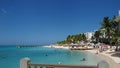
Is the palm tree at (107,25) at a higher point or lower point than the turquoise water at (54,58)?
higher

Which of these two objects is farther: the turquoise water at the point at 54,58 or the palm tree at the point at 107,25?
the palm tree at the point at 107,25

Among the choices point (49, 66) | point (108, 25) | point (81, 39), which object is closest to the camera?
point (49, 66)

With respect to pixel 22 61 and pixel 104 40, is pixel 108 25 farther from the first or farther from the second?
pixel 22 61

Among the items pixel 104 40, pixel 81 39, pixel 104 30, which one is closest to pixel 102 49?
pixel 104 30

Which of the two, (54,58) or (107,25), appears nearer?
(54,58)

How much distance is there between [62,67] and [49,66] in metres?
0.40

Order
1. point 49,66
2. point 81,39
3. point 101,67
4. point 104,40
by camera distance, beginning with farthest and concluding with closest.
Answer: point 81,39 → point 104,40 → point 49,66 → point 101,67

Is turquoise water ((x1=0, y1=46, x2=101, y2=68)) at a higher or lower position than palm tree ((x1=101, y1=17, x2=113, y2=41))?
lower

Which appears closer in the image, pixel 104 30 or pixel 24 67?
pixel 24 67

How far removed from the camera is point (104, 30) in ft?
169

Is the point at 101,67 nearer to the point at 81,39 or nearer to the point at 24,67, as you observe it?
the point at 24,67

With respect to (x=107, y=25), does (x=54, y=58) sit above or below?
below

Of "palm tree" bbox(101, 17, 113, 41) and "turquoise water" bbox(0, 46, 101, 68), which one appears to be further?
"palm tree" bbox(101, 17, 113, 41)

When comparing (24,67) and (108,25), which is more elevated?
→ (108,25)
